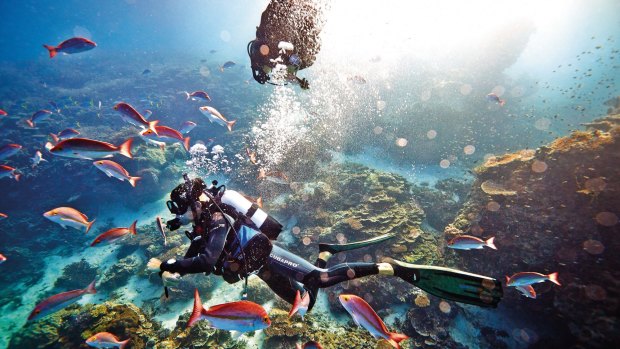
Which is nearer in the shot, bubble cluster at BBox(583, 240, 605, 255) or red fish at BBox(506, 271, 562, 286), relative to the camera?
red fish at BBox(506, 271, 562, 286)

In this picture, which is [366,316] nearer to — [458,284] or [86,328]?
[458,284]

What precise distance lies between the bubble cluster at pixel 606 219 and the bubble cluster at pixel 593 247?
0.45 meters

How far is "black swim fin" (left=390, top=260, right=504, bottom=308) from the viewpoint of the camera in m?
3.32

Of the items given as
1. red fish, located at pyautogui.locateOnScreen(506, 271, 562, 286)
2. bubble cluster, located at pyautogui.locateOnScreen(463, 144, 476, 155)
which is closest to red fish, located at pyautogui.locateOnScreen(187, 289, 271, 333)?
red fish, located at pyautogui.locateOnScreen(506, 271, 562, 286)

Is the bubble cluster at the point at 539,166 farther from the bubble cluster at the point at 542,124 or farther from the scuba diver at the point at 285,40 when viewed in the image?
the bubble cluster at the point at 542,124

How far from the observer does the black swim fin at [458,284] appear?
10.9 ft

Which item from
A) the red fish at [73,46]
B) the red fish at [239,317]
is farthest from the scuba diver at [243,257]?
the red fish at [73,46]

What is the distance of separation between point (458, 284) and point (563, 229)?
167 inches

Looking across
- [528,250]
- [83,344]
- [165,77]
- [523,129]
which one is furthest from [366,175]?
[165,77]

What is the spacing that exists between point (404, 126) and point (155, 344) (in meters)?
16.2

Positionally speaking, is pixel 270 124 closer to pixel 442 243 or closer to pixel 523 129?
pixel 442 243

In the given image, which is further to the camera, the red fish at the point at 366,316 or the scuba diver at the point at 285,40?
the scuba diver at the point at 285,40

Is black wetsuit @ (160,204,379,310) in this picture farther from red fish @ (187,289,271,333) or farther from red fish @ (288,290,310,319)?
red fish @ (187,289,271,333)

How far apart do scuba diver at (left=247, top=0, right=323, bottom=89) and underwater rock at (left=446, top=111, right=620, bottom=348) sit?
597 cm
